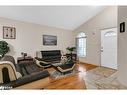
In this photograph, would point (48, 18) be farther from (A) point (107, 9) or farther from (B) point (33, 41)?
(A) point (107, 9)

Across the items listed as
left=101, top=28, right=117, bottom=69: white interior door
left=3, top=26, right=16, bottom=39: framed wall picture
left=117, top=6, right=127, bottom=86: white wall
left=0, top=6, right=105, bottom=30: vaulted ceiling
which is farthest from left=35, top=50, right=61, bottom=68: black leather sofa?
left=117, top=6, right=127, bottom=86: white wall

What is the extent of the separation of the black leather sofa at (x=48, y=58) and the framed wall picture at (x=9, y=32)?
5.03 ft

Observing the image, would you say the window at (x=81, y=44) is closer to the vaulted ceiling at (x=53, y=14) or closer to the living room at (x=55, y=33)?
the living room at (x=55, y=33)

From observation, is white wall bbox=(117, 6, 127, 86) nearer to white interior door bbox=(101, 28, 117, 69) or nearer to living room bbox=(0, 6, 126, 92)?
living room bbox=(0, 6, 126, 92)

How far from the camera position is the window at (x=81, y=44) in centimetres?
712

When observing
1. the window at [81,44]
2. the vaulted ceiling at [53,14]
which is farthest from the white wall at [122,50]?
the window at [81,44]

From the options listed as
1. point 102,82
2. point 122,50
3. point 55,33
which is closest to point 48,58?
point 55,33

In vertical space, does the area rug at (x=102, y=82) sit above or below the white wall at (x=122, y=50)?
below

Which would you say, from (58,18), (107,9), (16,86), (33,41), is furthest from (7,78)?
(107,9)

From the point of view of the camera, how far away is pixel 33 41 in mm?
5777

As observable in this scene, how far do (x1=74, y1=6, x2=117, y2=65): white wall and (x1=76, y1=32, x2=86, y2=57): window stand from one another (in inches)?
13.3

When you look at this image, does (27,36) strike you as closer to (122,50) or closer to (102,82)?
(102,82)

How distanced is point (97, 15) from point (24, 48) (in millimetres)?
4301

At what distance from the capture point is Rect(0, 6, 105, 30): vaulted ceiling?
4.56m
